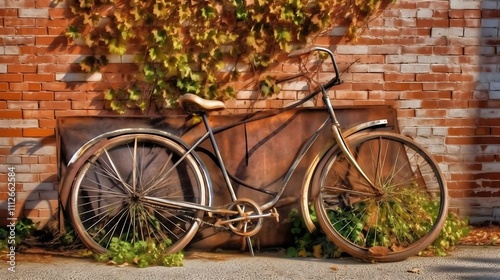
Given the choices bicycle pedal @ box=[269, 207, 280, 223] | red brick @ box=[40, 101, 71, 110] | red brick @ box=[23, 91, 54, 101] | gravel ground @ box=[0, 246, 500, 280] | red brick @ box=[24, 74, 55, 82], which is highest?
red brick @ box=[24, 74, 55, 82]

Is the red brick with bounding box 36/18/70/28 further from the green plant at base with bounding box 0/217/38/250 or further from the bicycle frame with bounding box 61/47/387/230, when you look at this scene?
the green plant at base with bounding box 0/217/38/250

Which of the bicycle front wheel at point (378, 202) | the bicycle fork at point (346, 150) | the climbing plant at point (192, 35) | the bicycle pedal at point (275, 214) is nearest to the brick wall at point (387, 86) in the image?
the climbing plant at point (192, 35)

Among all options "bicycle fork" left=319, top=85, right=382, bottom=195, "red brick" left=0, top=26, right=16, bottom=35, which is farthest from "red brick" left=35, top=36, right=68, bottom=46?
"bicycle fork" left=319, top=85, right=382, bottom=195

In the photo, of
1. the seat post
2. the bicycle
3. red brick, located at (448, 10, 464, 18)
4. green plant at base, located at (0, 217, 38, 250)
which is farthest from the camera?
red brick, located at (448, 10, 464, 18)

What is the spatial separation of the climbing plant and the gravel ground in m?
1.32

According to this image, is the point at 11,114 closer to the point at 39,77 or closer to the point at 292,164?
the point at 39,77

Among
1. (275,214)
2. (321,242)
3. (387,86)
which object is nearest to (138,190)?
(275,214)

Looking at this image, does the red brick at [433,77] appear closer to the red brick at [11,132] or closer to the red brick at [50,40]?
the red brick at [50,40]

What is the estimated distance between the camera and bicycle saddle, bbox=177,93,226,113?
542cm

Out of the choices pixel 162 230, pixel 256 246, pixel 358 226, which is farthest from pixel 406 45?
pixel 162 230

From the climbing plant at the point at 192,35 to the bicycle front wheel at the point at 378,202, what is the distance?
982 mm

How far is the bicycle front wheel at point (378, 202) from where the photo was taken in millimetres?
5352

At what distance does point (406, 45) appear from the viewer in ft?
19.9

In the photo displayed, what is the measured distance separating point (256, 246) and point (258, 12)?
1.81 meters
